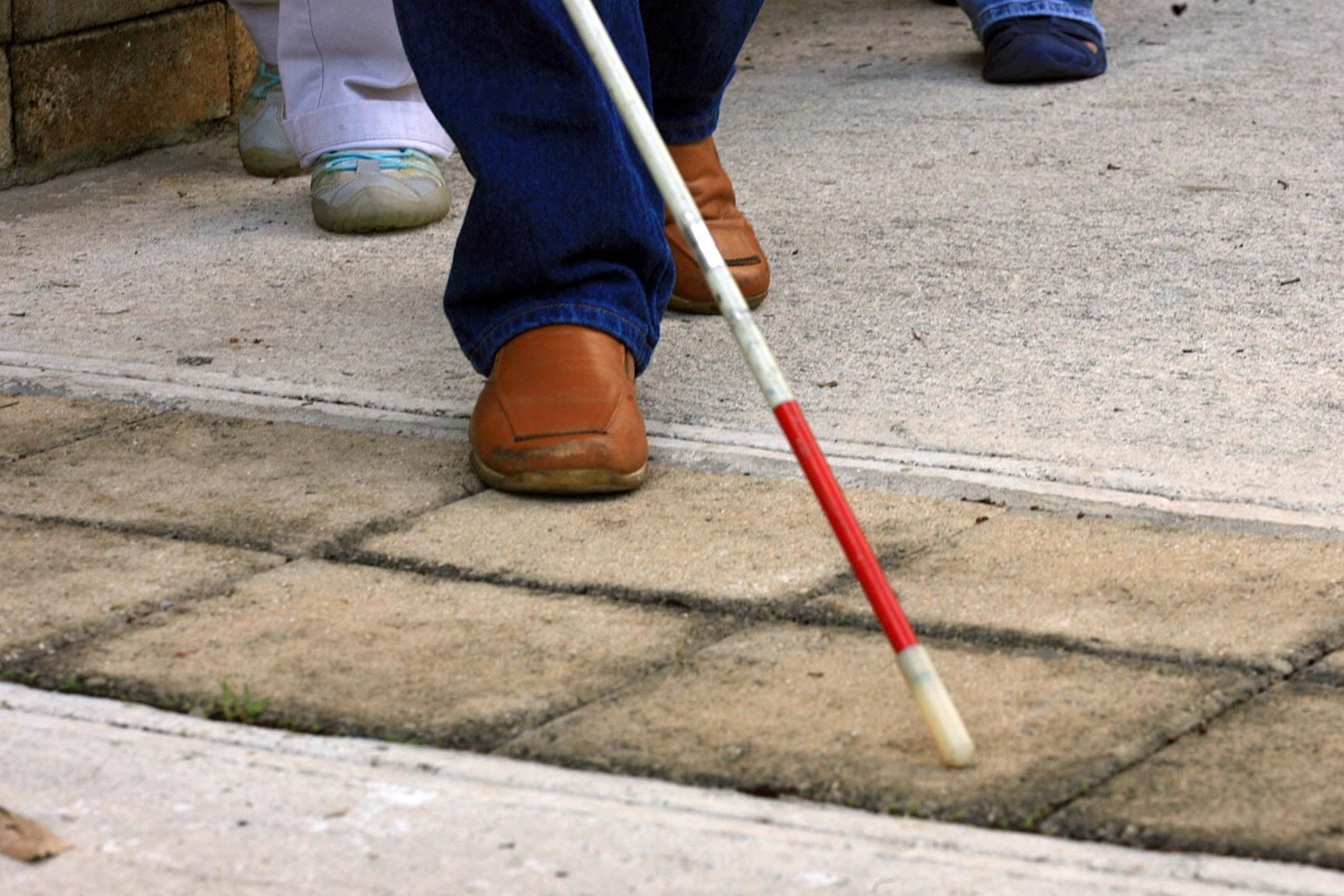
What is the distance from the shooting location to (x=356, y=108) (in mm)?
3141

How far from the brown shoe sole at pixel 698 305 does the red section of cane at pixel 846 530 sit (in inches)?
43.2

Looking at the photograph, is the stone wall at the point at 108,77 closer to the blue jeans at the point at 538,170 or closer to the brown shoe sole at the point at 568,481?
the blue jeans at the point at 538,170

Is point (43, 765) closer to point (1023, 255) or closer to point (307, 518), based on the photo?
point (307, 518)

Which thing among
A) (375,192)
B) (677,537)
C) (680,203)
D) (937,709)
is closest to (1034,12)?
(375,192)

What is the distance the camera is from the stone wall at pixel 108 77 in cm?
338

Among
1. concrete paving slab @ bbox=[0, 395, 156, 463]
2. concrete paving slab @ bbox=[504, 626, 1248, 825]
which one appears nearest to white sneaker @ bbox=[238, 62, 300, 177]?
concrete paving slab @ bbox=[0, 395, 156, 463]


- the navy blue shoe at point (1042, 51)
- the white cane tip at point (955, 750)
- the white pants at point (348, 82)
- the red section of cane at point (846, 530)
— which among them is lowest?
the navy blue shoe at point (1042, 51)

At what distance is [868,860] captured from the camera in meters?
1.17

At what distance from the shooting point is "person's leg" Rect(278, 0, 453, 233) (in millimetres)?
3025

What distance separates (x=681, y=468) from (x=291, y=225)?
1.37 m

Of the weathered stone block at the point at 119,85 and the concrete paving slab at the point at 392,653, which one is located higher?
the concrete paving slab at the point at 392,653

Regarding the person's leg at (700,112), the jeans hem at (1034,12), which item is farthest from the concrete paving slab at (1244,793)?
the jeans hem at (1034,12)

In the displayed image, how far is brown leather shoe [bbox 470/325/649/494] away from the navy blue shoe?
2.12 meters

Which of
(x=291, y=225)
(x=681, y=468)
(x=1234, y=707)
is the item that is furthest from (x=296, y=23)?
(x=1234, y=707)
